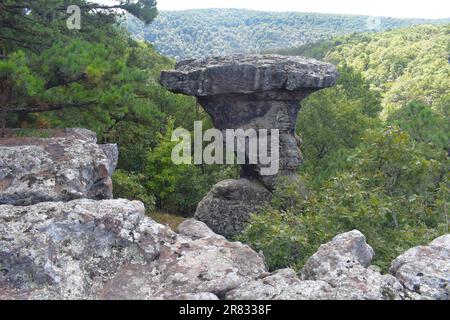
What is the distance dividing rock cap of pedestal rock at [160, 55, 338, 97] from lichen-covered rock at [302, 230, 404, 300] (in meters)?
11.0

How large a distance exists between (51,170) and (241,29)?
169m

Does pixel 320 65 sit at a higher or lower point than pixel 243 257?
higher

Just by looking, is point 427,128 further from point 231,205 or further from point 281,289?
point 281,289

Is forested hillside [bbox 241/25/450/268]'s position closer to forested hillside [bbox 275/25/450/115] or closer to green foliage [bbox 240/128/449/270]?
green foliage [bbox 240/128/449/270]

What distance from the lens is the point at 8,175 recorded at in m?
6.21

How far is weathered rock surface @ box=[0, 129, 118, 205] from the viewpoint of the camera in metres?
5.98

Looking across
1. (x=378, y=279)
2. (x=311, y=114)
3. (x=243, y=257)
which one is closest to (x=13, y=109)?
(x=243, y=257)

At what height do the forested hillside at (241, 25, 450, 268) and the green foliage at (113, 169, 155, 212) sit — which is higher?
the forested hillside at (241, 25, 450, 268)

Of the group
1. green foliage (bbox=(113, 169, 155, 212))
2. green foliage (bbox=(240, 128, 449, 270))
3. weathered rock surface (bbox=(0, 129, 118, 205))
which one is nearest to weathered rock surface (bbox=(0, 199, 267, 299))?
weathered rock surface (bbox=(0, 129, 118, 205))

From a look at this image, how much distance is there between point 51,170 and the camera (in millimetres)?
6402

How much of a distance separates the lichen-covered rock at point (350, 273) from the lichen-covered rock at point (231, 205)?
11.4m

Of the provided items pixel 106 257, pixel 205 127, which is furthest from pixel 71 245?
pixel 205 127
